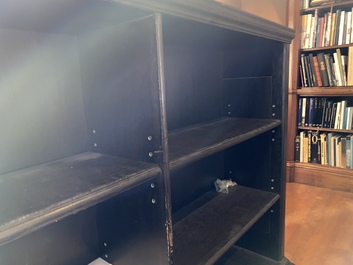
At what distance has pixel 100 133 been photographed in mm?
796

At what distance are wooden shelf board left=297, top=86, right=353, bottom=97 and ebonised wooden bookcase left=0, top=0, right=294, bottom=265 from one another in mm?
1570

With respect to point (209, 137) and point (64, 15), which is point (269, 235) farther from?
point (64, 15)

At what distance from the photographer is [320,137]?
2.60 m

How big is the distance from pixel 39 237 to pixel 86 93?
1.36 feet

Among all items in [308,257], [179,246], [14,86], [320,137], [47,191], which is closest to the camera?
[47,191]

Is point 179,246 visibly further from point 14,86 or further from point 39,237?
point 14,86

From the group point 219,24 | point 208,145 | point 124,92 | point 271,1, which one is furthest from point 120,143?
point 271,1

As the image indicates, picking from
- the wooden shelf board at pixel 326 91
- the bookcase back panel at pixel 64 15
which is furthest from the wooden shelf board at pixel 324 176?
the bookcase back panel at pixel 64 15

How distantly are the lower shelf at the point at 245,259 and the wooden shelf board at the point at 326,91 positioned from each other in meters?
1.57

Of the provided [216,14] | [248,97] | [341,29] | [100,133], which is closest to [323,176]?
[341,29]

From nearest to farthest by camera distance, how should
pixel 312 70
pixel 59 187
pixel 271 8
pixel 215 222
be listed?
pixel 59 187
pixel 215 222
pixel 312 70
pixel 271 8

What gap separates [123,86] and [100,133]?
0.17m

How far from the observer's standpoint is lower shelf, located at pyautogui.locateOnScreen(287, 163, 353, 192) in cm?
248

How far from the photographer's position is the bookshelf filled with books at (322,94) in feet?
7.89
